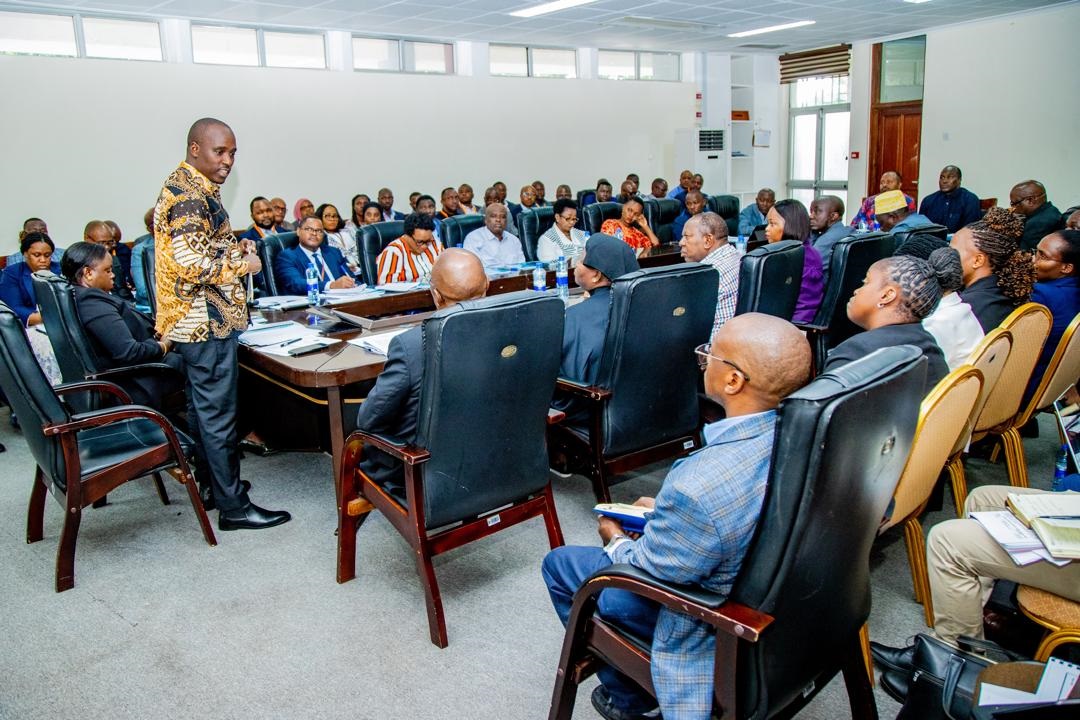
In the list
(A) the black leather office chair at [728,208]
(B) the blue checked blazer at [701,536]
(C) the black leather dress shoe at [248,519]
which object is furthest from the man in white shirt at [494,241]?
(B) the blue checked blazer at [701,536]

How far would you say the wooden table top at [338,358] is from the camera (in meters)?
2.71

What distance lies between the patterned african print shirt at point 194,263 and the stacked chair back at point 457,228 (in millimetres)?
2996

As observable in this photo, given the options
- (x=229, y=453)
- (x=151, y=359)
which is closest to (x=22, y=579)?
(x=229, y=453)

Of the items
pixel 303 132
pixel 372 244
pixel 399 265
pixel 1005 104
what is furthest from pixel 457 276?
pixel 1005 104

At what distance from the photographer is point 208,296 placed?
2.86 metres

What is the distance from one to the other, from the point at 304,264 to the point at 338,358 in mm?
2035

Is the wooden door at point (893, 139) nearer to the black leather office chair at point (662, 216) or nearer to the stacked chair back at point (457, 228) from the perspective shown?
the black leather office chair at point (662, 216)

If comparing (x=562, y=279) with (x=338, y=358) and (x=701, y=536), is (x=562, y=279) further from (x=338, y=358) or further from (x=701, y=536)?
(x=701, y=536)

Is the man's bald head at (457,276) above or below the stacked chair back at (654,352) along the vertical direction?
above

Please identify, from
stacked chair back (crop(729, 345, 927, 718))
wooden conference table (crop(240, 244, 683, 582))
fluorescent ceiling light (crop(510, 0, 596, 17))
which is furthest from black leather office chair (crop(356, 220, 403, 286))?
stacked chair back (crop(729, 345, 927, 718))

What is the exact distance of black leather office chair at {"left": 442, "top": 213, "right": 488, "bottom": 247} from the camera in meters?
5.89

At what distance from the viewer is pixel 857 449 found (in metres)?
1.23

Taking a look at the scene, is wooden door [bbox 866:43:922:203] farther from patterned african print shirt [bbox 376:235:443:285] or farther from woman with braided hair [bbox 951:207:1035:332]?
woman with braided hair [bbox 951:207:1035:332]

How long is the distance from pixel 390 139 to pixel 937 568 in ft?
27.2
